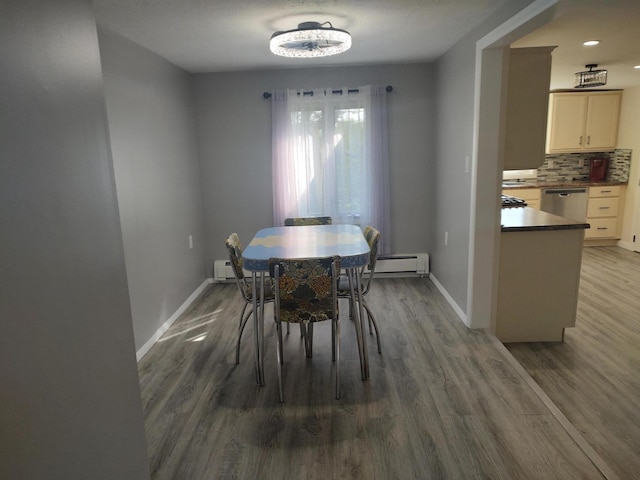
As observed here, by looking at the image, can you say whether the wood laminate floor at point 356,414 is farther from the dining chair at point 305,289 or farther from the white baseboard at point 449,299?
the dining chair at point 305,289

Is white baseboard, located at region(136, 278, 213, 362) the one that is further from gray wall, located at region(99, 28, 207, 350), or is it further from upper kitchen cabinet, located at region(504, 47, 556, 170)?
upper kitchen cabinet, located at region(504, 47, 556, 170)

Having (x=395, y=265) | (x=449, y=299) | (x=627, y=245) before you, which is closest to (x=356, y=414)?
(x=449, y=299)

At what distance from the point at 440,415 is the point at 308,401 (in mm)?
718

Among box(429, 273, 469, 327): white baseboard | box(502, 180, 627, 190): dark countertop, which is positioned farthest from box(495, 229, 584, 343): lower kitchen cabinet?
box(502, 180, 627, 190): dark countertop

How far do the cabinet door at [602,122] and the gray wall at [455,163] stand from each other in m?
3.17

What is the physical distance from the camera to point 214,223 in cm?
464

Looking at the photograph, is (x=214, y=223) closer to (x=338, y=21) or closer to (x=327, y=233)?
(x=327, y=233)

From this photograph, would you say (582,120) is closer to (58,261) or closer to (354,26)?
(354,26)

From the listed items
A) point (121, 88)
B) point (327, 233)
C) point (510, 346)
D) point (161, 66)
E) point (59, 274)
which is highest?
point (161, 66)

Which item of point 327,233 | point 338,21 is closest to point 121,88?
point 338,21

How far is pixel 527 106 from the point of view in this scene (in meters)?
3.03

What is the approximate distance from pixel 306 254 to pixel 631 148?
220 inches

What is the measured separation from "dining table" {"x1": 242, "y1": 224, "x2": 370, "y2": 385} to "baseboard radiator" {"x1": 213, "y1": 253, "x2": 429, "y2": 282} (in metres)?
1.54

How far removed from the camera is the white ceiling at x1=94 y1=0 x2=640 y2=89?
2.40 m
